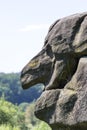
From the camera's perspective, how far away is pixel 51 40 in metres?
13.4

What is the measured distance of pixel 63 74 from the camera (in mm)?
13133

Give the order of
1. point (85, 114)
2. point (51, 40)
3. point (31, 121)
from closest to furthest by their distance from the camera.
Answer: point (85, 114) < point (51, 40) < point (31, 121)

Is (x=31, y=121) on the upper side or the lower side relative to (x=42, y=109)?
lower

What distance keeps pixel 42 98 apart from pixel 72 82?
44.6 inches

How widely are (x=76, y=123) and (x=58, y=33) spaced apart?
265 centimetres

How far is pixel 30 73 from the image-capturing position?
14.1 metres

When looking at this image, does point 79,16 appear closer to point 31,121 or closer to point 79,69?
point 79,69

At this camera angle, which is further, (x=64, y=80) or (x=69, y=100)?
(x=64, y=80)

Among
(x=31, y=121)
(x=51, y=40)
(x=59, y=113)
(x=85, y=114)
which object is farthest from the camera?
(x=31, y=121)

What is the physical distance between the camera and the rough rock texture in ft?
39.8

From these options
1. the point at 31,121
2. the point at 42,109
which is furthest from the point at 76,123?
the point at 31,121

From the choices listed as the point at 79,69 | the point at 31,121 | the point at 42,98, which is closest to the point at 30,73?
the point at 42,98

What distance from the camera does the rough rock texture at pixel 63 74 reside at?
1214 cm

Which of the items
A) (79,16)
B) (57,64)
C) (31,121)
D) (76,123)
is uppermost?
(79,16)
